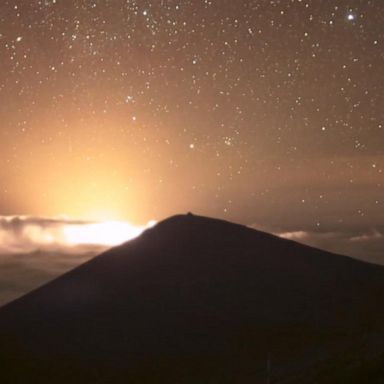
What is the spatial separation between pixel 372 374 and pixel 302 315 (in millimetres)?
4074

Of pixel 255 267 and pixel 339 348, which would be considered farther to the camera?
pixel 255 267

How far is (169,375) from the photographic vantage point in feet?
49.8

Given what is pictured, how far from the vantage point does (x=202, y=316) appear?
679 inches

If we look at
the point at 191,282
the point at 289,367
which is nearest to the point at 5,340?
the point at 191,282

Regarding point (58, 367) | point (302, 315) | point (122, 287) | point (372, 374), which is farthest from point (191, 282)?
point (372, 374)

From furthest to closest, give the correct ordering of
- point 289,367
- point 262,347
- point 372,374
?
1. point 262,347
2. point 289,367
3. point 372,374

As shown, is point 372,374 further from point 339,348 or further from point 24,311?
point 24,311

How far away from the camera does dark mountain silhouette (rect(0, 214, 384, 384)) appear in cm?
1516

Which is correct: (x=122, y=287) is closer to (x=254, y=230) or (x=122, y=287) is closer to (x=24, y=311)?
(x=24, y=311)

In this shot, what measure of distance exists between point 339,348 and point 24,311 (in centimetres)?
713

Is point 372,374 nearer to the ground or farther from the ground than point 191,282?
nearer to the ground

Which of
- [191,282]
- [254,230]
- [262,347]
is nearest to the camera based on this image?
[262,347]

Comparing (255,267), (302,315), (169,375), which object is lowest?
(169,375)

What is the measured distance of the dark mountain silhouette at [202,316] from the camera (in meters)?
15.2
